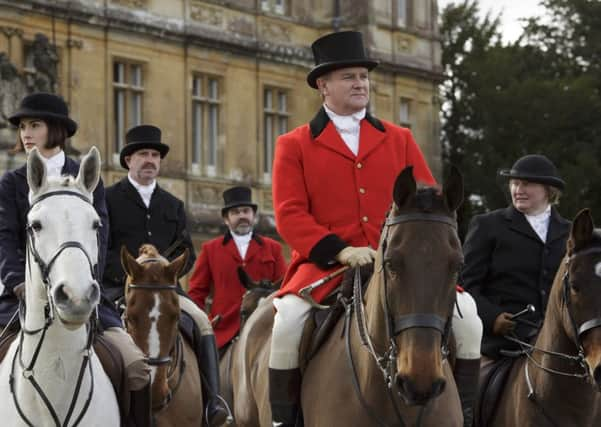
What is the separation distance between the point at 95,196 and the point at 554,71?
39031mm

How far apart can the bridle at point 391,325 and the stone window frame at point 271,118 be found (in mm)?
28929

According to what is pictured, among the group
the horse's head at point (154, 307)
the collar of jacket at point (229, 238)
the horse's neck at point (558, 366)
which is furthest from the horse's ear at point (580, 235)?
the collar of jacket at point (229, 238)

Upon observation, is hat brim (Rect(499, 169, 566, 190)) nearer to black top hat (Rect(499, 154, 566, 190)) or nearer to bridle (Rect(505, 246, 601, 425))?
black top hat (Rect(499, 154, 566, 190))

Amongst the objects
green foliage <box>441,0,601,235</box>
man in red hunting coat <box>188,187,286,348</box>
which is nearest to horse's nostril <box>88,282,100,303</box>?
man in red hunting coat <box>188,187,286,348</box>

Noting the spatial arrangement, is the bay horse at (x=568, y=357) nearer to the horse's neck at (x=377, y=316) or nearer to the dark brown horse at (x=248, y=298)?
the horse's neck at (x=377, y=316)

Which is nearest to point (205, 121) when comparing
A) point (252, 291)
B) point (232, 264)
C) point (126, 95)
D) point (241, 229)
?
point (126, 95)

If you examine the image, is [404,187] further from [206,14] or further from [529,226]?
[206,14]

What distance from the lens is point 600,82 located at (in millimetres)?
45750

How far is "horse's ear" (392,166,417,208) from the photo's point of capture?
726 centimetres

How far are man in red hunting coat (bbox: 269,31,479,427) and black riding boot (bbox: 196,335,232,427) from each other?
3.32 m

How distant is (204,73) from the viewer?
34.9 meters

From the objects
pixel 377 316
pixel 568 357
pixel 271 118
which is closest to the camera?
pixel 377 316

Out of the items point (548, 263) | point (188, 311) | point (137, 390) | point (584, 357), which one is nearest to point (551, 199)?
point (548, 263)

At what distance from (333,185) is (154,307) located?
306 centimetres
